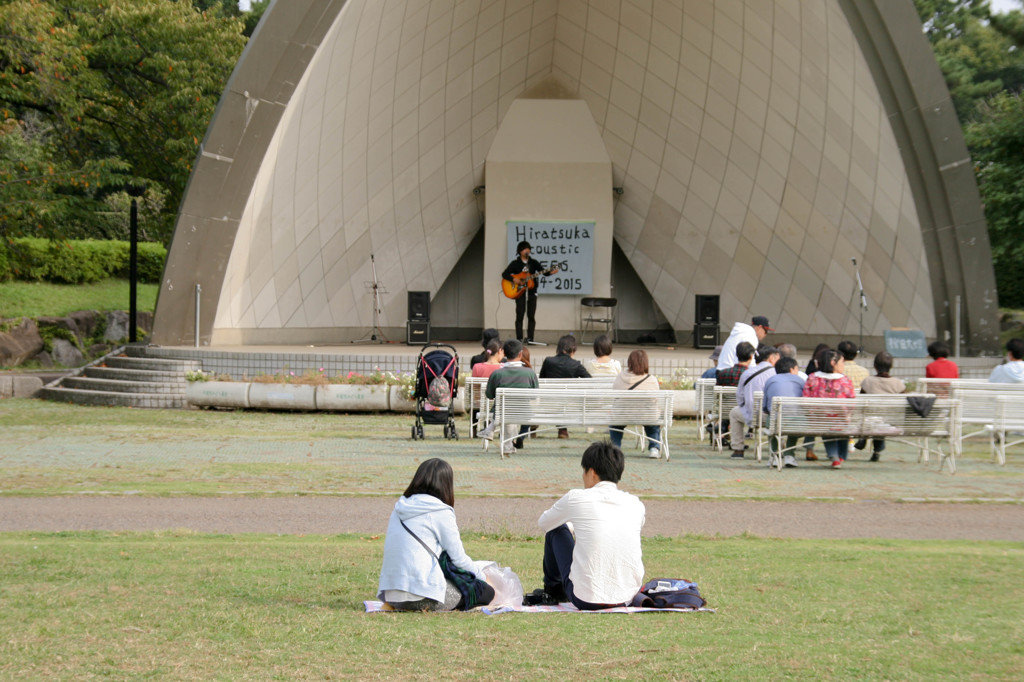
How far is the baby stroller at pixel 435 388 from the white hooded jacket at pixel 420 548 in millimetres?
6659

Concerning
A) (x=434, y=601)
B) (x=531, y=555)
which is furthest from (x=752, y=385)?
(x=434, y=601)

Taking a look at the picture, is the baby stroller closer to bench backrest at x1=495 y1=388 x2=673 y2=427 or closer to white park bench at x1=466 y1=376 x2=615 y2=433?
white park bench at x1=466 y1=376 x2=615 y2=433

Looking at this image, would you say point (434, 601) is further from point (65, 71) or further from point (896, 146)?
point (65, 71)

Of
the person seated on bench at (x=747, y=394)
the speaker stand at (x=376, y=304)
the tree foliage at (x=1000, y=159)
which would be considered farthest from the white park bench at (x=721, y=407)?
the speaker stand at (x=376, y=304)

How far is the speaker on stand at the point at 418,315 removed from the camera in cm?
2238

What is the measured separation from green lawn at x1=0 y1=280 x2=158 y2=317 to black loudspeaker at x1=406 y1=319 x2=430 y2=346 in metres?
5.77

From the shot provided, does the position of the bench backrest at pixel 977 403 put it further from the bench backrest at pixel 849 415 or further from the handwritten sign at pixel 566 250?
the handwritten sign at pixel 566 250

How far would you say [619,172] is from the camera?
24.7m

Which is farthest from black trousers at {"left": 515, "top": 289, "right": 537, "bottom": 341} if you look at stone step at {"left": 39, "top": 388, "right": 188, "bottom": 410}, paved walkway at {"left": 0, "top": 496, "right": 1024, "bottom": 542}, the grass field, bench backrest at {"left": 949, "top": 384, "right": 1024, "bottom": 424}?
the grass field

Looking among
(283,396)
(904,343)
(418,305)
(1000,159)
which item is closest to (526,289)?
(418,305)

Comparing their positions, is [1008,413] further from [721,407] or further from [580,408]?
[580,408]

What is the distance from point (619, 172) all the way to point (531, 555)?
19.4 meters

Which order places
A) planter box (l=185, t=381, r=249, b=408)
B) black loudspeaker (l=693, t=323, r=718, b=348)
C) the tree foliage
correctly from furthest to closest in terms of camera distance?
black loudspeaker (l=693, t=323, r=718, b=348), the tree foliage, planter box (l=185, t=381, r=249, b=408)

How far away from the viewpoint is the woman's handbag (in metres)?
4.81
